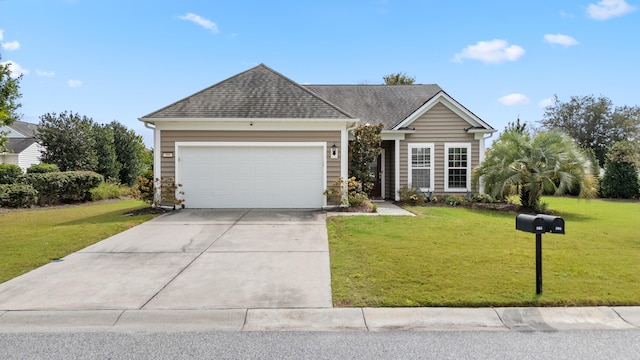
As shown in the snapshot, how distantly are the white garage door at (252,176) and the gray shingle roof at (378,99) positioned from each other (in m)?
4.93

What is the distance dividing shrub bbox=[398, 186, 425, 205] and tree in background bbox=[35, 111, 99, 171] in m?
16.9

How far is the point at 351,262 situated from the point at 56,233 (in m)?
7.33

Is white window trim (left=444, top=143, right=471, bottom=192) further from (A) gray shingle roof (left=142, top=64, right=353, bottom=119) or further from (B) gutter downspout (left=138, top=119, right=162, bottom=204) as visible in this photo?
(B) gutter downspout (left=138, top=119, right=162, bottom=204)

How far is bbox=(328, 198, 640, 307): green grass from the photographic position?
4.75 m

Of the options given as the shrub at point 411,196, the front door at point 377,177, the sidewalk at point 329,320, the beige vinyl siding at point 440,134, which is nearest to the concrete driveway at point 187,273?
the sidewalk at point 329,320

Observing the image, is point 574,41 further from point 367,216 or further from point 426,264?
point 426,264

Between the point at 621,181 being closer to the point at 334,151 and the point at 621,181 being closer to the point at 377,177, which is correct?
the point at 377,177

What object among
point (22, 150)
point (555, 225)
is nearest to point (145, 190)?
point (555, 225)

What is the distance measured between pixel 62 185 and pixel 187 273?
46.9ft

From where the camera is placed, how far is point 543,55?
15.4m

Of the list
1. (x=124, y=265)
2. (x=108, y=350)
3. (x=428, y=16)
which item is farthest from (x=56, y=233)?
(x=428, y=16)

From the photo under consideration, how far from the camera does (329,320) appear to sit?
4.30 m

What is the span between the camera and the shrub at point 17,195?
50.6 ft

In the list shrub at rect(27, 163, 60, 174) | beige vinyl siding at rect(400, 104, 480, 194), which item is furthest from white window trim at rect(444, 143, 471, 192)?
shrub at rect(27, 163, 60, 174)
